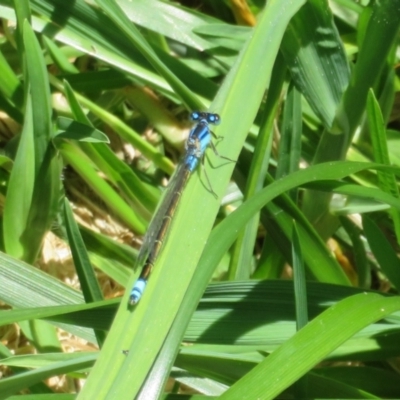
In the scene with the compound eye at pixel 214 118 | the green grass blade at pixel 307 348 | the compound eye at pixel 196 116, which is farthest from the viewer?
the compound eye at pixel 196 116

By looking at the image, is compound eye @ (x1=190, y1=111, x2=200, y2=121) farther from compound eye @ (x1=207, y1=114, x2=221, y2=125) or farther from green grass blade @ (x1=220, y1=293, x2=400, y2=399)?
green grass blade @ (x1=220, y1=293, x2=400, y2=399)

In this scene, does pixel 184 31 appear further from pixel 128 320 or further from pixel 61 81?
pixel 128 320

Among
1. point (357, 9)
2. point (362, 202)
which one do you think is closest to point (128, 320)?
point (362, 202)

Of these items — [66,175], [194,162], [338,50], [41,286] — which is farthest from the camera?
[66,175]

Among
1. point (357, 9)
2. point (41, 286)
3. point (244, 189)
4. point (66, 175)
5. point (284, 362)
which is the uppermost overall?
point (357, 9)

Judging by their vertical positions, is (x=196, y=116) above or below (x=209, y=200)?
above

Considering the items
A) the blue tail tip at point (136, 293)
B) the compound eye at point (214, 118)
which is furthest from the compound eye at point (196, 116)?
the blue tail tip at point (136, 293)

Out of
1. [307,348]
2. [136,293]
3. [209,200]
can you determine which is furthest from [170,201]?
[307,348]

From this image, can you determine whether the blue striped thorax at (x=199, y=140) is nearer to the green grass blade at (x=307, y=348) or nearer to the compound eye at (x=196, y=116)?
the compound eye at (x=196, y=116)

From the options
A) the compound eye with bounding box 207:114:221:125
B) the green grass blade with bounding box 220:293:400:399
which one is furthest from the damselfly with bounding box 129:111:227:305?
the green grass blade with bounding box 220:293:400:399

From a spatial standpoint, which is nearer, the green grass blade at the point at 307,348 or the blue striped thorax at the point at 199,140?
the green grass blade at the point at 307,348

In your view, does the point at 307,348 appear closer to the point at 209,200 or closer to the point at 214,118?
the point at 209,200
